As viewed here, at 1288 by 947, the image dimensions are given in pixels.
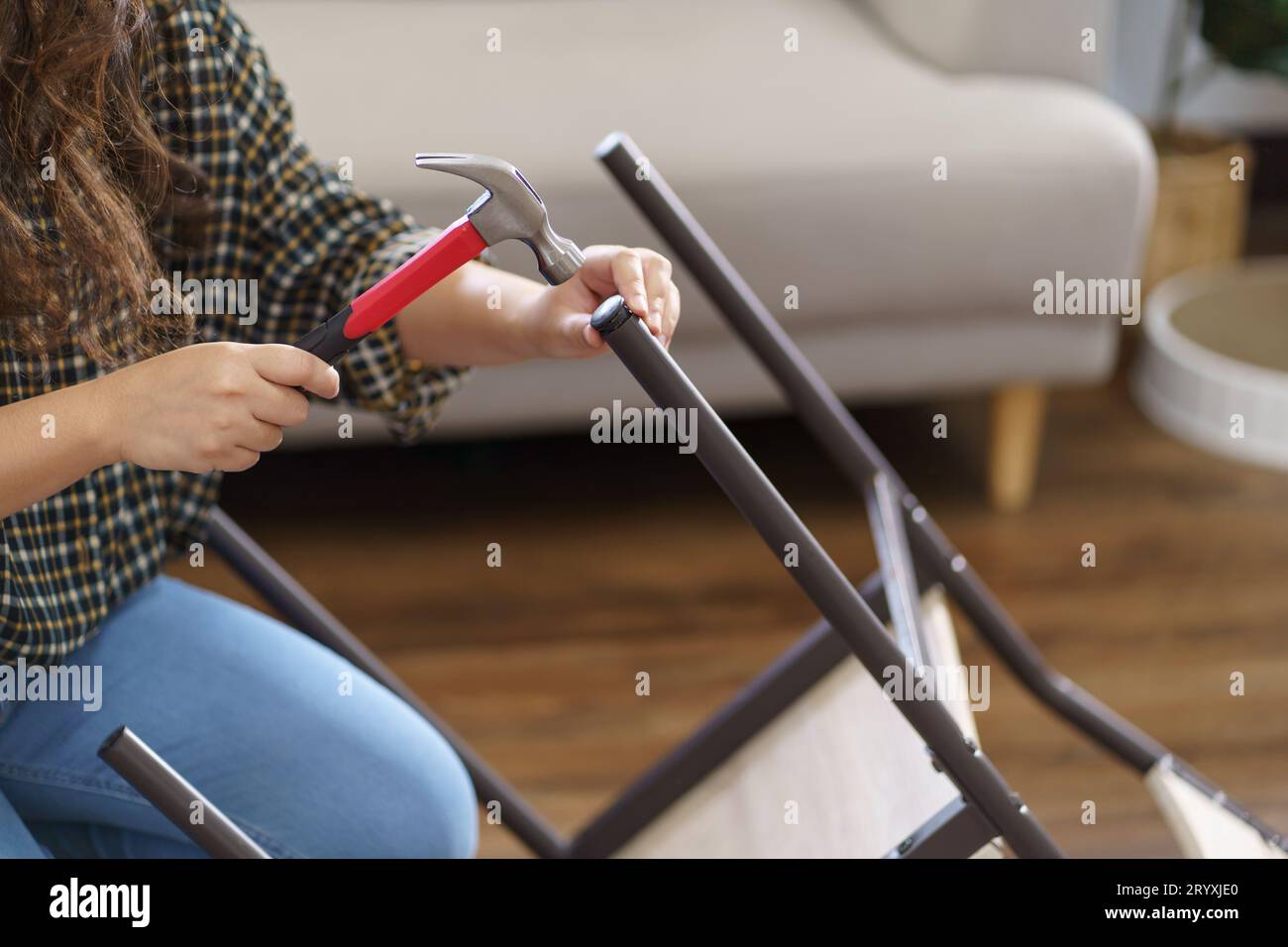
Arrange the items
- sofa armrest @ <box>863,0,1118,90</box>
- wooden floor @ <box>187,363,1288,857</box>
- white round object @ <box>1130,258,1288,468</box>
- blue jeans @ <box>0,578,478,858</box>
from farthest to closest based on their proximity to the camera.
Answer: white round object @ <box>1130,258,1288,468</box> → sofa armrest @ <box>863,0,1118,90</box> → wooden floor @ <box>187,363,1288,857</box> → blue jeans @ <box>0,578,478,858</box>

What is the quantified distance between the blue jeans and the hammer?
267 mm

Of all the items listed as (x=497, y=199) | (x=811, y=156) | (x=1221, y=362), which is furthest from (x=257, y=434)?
(x=1221, y=362)

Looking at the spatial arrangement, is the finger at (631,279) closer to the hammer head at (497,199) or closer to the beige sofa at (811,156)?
the hammer head at (497,199)

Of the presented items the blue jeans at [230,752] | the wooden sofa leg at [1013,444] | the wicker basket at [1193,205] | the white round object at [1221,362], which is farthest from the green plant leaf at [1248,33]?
the blue jeans at [230,752]

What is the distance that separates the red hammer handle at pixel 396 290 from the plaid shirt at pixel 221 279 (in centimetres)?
20

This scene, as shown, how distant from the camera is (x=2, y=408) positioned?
0.61 meters

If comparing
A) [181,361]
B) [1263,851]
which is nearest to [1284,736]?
[1263,851]

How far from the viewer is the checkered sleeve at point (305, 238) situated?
2.61 ft

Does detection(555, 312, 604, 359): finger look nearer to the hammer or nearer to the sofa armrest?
the hammer

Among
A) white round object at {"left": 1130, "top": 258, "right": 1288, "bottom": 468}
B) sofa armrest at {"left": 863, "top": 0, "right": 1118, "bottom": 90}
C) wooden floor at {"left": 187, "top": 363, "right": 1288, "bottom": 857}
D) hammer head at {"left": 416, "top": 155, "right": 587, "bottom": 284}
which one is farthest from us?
white round object at {"left": 1130, "top": 258, "right": 1288, "bottom": 468}

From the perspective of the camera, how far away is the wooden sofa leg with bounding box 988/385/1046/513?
1.73 m

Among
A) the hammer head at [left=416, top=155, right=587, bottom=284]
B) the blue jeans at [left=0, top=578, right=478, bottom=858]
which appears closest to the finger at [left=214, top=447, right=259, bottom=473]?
the hammer head at [left=416, top=155, right=587, bottom=284]

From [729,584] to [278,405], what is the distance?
110 cm

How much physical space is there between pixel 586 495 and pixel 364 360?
3.39ft
